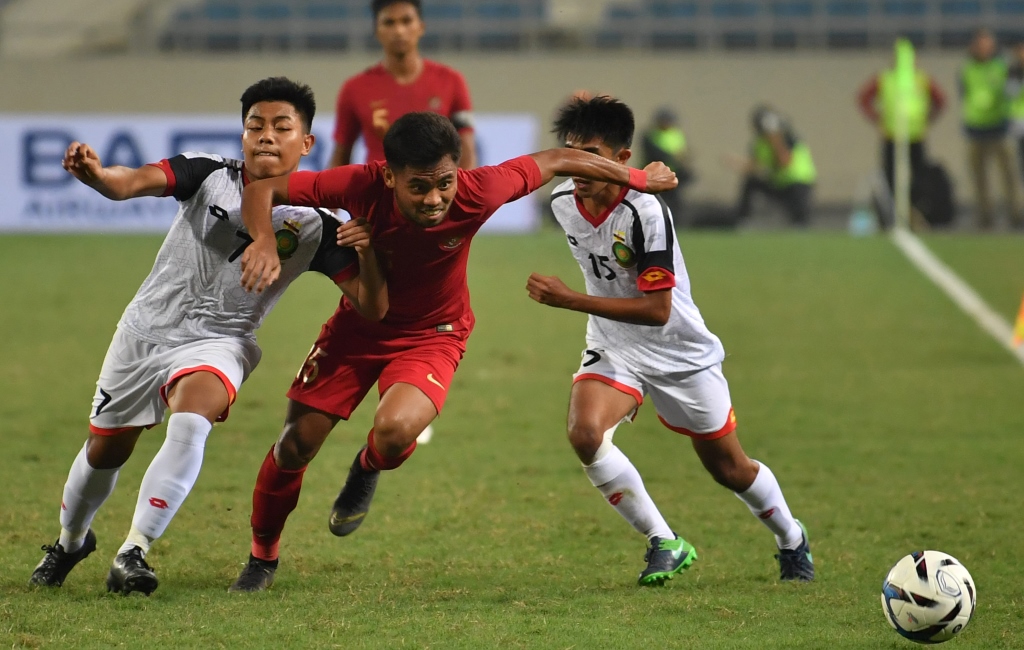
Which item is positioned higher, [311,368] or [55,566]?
[311,368]

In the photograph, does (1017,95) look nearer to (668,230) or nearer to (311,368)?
(668,230)

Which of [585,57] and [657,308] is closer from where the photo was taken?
[657,308]

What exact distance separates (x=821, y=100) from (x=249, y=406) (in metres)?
15.8

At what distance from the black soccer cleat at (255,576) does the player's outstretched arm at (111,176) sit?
1.29m

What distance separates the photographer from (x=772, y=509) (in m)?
4.92

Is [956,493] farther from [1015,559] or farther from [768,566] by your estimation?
[768,566]

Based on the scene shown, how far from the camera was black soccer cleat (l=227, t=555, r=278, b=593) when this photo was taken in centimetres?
459

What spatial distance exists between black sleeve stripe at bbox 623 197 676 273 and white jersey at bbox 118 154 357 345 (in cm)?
A: 99

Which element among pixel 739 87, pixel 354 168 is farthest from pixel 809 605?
pixel 739 87

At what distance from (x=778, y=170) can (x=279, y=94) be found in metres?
14.5

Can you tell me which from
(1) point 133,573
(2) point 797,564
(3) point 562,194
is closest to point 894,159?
(3) point 562,194

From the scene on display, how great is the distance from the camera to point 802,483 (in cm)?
655

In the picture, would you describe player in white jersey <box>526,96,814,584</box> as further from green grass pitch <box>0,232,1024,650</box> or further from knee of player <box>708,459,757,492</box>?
green grass pitch <box>0,232,1024,650</box>

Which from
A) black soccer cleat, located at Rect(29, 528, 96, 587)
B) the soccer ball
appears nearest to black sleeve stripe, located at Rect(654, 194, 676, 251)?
the soccer ball
